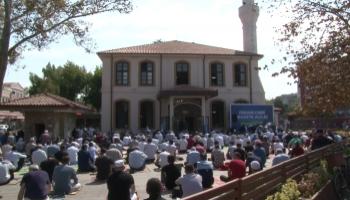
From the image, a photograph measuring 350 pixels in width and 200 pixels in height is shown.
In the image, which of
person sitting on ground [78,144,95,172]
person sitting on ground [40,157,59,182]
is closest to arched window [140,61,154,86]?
person sitting on ground [78,144,95,172]

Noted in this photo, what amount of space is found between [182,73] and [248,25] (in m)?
10.2

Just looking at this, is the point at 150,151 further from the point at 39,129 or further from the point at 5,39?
the point at 39,129

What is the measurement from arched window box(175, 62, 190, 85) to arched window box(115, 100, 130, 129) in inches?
200

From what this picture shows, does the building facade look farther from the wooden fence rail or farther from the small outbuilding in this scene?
the wooden fence rail

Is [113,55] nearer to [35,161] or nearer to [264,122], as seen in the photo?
[264,122]

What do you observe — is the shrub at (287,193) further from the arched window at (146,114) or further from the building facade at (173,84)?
the arched window at (146,114)

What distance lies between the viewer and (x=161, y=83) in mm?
47875

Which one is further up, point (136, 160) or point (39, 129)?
point (39, 129)

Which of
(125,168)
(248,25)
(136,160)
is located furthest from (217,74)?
(125,168)

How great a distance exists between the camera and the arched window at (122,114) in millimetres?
47000

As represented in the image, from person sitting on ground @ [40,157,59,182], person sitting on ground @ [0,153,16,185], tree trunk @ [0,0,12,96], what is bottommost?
person sitting on ground @ [0,153,16,185]

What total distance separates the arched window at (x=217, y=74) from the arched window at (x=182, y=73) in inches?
85.3

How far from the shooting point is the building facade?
46312mm

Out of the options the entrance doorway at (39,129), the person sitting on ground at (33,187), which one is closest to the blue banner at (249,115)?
the entrance doorway at (39,129)
